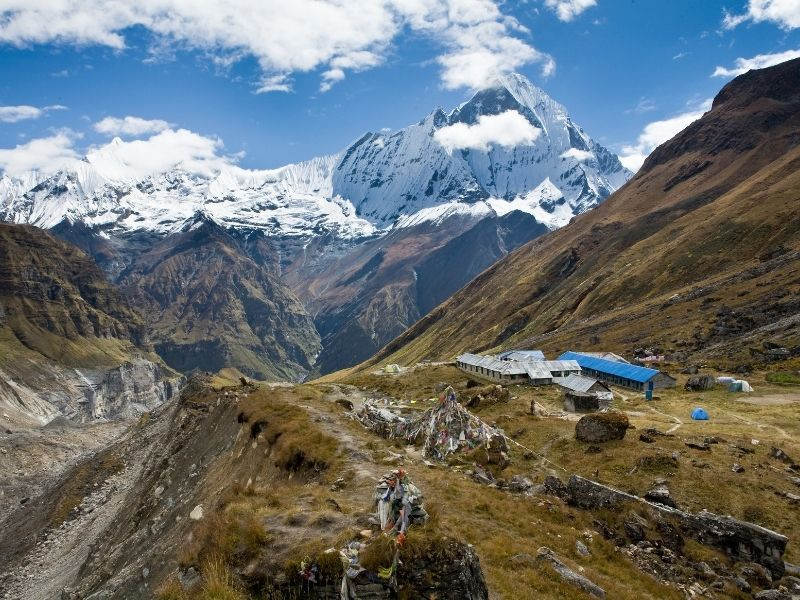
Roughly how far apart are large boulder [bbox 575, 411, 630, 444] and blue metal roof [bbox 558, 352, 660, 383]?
3358 centimetres

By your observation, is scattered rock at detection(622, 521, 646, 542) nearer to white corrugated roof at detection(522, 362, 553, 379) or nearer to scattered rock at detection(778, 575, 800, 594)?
scattered rock at detection(778, 575, 800, 594)

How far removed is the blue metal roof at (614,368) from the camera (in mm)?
69150

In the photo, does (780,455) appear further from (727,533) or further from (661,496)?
(727,533)

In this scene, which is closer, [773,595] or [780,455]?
[773,595]

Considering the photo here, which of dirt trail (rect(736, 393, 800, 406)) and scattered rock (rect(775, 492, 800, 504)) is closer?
scattered rock (rect(775, 492, 800, 504))

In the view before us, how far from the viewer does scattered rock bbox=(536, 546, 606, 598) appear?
61.0 ft

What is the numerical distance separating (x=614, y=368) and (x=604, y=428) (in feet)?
142

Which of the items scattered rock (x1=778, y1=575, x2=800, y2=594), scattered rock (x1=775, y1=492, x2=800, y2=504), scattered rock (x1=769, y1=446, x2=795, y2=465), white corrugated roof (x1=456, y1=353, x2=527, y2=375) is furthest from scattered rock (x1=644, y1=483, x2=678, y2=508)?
white corrugated roof (x1=456, y1=353, x2=527, y2=375)

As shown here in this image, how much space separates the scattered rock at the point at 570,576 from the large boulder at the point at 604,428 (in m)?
19.1

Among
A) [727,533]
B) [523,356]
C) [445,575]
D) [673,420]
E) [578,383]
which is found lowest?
[673,420]

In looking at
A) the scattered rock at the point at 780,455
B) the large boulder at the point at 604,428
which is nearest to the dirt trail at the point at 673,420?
the large boulder at the point at 604,428

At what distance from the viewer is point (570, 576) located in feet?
62.4

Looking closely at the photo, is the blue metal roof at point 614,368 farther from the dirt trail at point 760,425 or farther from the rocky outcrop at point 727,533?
the rocky outcrop at point 727,533

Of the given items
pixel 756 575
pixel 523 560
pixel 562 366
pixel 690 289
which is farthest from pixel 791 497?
pixel 690 289
